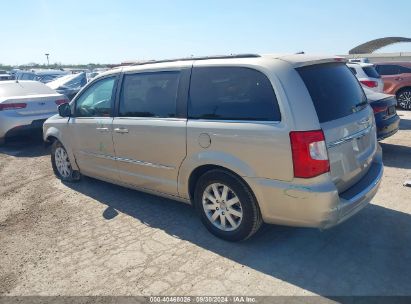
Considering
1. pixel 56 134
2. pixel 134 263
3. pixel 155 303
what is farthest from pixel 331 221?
pixel 56 134

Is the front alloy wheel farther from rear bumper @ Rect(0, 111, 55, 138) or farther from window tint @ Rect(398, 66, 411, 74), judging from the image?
window tint @ Rect(398, 66, 411, 74)

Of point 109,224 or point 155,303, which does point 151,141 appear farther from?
point 155,303

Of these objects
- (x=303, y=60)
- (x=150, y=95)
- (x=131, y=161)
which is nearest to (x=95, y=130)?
(x=131, y=161)

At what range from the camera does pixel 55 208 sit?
191 inches

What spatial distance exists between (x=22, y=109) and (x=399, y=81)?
11.3 m

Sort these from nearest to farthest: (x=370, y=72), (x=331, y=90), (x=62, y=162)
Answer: (x=331, y=90) → (x=62, y=162) → (x=370, y=72)

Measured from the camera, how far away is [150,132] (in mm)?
4027

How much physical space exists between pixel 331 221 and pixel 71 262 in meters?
2.47

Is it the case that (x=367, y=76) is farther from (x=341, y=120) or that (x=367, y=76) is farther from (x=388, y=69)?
(x=341, y=120)

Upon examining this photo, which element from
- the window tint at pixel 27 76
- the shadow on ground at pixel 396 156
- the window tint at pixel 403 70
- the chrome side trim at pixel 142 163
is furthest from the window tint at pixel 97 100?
the window tint at pixel 27 76

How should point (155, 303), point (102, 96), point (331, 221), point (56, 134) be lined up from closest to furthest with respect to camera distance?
1. point (155, 303)
2. point (331, 221)
3. point (102, 96)
4. point (56, 134)

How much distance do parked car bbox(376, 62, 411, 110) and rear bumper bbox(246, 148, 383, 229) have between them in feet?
33.0

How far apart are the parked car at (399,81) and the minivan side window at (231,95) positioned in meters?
10.5

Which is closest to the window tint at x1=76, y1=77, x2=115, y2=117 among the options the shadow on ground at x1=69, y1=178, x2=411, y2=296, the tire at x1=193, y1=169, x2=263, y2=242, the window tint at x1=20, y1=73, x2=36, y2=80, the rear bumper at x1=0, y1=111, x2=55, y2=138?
the shadow on ground at x1=69, y1=178, x2=411, y2=296
